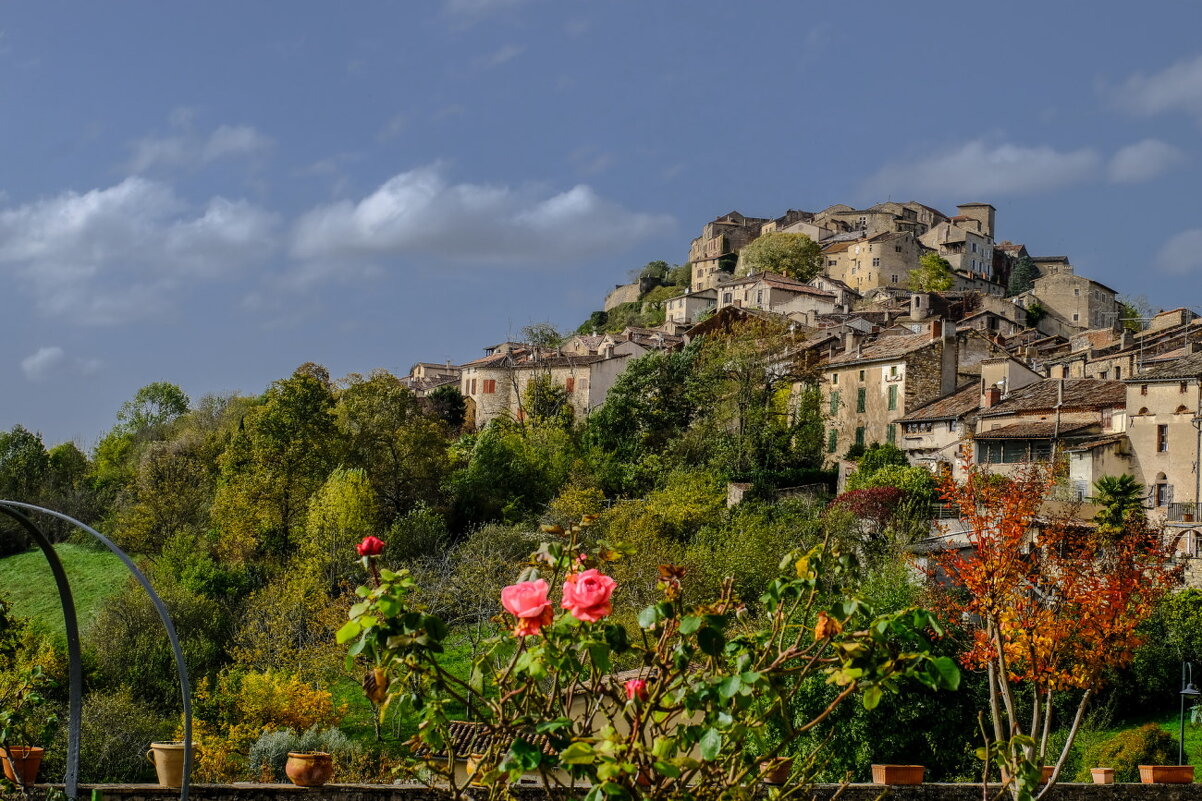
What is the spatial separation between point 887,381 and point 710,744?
140 ft

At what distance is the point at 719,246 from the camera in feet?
360

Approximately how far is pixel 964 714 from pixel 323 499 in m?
24.3

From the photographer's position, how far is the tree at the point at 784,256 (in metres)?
94.6

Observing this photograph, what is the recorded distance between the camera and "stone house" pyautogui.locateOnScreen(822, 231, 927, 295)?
310ft

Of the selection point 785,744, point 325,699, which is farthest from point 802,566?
point 325,699

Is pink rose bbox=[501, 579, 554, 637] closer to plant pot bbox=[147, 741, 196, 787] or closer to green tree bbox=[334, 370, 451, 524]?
plant pot bbox=[147, 741, 196, 787]

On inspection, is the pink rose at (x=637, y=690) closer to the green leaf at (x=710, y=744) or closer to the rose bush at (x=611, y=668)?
the rose bush at (x=611, y=668)

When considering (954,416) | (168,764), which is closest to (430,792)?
(168,764)

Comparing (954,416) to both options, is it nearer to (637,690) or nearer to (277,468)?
(277,468)

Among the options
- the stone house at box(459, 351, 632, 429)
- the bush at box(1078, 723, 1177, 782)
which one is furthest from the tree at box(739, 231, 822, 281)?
the bush at box(1078, 723, 1177, 782)

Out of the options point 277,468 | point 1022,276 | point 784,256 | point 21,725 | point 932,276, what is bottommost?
point 21,725

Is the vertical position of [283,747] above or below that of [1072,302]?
below

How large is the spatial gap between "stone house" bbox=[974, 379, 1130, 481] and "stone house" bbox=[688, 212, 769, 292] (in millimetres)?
61170

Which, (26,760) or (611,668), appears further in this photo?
(26,760)
